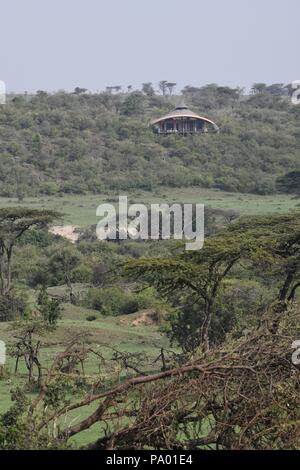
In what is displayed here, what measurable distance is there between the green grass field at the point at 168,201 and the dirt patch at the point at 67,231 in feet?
0.88

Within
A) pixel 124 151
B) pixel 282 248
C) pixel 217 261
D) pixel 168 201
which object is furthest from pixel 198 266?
pixel 124 151

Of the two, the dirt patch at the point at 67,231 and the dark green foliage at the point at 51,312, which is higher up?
the dark green foliage at the point at 51,312

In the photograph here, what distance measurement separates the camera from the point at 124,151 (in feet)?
186

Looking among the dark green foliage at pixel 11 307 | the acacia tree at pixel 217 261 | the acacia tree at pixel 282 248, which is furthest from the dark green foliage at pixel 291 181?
the acacia tree at pixel 217 261

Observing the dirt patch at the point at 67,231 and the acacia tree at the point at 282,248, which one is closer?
the acacia tree at the point at 282,248

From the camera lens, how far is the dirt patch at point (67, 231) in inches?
1548

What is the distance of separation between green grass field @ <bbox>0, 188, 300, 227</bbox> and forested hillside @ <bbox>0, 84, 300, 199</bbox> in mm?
1036

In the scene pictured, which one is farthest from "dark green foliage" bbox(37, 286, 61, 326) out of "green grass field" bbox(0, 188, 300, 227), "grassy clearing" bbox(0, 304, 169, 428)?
"green grass field" bbox(0, 188, 300, 227)

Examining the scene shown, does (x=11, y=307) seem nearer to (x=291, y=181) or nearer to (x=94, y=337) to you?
(x=94, y=337)

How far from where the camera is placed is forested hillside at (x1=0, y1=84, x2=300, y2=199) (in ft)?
170

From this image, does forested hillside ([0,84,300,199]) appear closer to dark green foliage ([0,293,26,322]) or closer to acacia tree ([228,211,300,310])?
dark green foliage ([0,293,26,322])

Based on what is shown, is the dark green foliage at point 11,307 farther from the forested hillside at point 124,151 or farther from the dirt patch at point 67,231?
the forested hillside at point 124,151

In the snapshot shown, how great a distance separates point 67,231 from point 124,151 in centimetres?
1743
